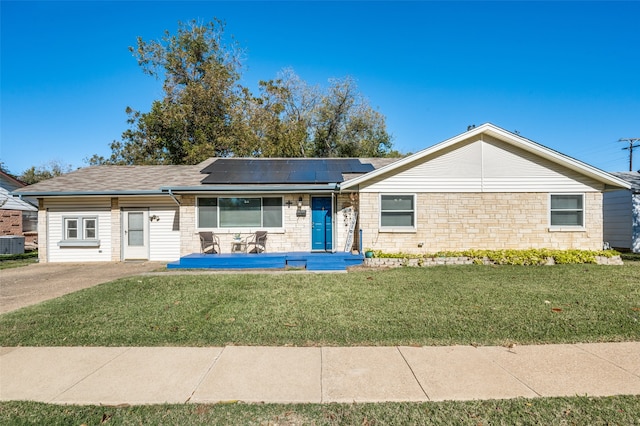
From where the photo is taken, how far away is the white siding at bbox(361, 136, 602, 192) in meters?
12.2

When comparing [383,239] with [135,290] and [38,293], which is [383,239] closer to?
[135,290]

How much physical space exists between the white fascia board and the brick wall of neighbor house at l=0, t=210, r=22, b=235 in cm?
2154

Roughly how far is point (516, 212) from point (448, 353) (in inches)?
378

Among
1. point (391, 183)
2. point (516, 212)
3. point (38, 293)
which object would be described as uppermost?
point (391, 183)

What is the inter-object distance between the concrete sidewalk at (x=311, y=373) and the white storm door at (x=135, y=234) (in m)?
9.47

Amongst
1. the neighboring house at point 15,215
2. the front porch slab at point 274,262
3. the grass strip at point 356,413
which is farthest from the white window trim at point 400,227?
the neighboring house at point 15,215

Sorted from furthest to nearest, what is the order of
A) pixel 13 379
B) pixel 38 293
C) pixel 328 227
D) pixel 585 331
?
pixel 328 227 → pixel 38 293 → pixel 585 331 → pixel 13 379

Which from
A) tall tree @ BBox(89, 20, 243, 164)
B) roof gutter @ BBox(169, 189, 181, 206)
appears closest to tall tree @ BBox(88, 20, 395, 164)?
tall tree @ BBox(89, 20, 243, 164)

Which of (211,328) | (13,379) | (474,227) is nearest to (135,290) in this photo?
(211,328)

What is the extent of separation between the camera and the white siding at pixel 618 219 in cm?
1628

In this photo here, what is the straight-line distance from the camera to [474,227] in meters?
12.2

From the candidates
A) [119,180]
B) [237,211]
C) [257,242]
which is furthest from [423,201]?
[119,180]

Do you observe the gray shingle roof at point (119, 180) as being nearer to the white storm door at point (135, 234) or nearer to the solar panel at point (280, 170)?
the solar panel at point (280, 170)

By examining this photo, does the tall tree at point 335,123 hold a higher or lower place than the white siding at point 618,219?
higher
